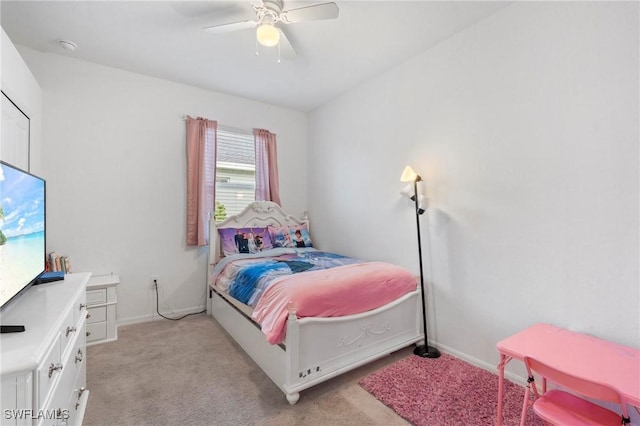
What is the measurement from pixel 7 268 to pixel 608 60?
3158mm

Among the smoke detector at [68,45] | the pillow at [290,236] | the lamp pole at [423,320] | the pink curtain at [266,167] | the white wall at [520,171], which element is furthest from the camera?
the pink curtain at [266,167]

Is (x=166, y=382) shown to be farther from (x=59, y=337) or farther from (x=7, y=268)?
(x=7, y=268)

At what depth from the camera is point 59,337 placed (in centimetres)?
119

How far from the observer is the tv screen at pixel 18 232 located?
44.7 inches

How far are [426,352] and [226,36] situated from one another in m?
3.18

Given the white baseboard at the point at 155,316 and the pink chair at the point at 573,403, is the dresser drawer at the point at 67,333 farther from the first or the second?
the pink chair at the point at 573,403

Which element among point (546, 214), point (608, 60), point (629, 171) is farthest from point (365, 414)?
point (608, 60)

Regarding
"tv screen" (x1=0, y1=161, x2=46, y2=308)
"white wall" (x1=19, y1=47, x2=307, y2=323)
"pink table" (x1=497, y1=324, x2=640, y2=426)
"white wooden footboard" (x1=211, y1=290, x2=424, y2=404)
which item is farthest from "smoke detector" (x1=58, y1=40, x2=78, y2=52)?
"pink table" (x1=497, y1=324, x2=640, y2=426)

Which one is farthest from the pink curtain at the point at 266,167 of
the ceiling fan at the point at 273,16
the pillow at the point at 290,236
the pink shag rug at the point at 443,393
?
the pink shag rug at the point at 443,393

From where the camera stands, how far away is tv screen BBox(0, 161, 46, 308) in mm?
1135

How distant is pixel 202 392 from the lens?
6.47 feet

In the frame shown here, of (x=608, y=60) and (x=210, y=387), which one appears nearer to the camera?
(x=608, y=60)

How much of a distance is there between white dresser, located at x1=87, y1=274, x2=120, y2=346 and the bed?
0.95 meters

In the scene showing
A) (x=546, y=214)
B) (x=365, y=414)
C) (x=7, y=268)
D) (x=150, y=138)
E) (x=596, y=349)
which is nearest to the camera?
(x=7, y=268)
